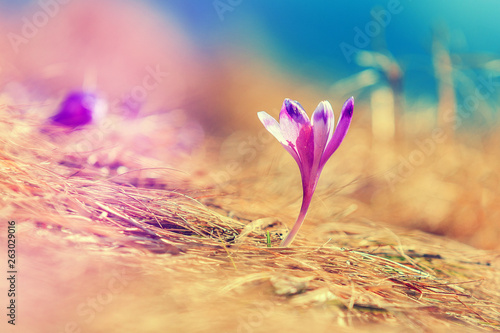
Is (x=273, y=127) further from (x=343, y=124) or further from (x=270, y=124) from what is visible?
(x=343, y=124)

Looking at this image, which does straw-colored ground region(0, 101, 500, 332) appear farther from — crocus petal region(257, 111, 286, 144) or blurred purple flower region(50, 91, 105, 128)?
crocus petal region(257, 111, 286, 144)

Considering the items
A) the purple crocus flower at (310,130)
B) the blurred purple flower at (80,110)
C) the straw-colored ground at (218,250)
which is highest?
the blurred purple flower at (80,110)

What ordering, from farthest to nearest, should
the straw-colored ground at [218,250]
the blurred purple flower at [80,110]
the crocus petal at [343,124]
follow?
the blurred purple flower at [80,110] < the crocus petal at [343,124] < the straw-colored ground at [218,250]

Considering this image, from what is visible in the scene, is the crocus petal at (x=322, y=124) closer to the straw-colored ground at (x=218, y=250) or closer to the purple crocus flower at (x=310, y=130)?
the purple crocus flower at (x=310, y=130)

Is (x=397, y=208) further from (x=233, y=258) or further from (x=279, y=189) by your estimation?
(x=233, y=258)

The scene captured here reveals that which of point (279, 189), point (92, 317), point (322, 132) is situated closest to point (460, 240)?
point (279, 189)

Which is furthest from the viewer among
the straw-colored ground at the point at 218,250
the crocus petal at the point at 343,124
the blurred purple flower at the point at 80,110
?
the blurred purple flower at the point at 80,110

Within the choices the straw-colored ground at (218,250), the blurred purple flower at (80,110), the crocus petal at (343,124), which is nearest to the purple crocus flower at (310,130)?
the crocus petal at (343,124)
